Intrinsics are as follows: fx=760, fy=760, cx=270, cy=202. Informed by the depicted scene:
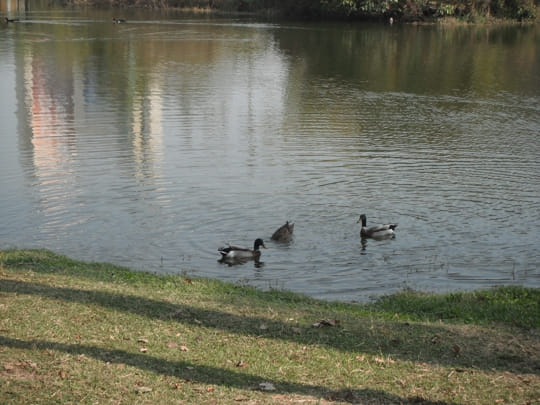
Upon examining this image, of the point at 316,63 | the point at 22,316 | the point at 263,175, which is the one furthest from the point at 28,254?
the point at 316,63

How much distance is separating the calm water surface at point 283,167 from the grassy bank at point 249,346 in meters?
2.73

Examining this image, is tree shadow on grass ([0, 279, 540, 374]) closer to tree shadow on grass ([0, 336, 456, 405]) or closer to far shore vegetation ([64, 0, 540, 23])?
tree shadow on grass ([0, 336, 456, 405])

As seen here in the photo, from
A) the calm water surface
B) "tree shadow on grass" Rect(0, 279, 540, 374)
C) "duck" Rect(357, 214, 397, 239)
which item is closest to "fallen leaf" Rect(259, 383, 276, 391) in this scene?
"tree shadow on grass" Rect(0, 279, 540, 374)

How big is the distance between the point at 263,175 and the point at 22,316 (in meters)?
11.7

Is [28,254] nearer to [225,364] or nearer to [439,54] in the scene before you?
[225,364]

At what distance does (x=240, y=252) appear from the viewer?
14.2 meters

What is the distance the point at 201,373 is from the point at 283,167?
43.8ft

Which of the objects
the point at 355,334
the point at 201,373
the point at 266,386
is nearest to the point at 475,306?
the point at 355,334

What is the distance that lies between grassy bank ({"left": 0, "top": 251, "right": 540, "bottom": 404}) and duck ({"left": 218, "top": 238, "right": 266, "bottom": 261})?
328 cm

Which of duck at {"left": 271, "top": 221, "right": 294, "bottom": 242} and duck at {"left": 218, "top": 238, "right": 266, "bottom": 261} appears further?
duck at {"left": 271, "top": 221, "right": 294, "bottom": 242}

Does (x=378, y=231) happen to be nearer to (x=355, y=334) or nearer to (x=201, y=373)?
(x=355, y=334)

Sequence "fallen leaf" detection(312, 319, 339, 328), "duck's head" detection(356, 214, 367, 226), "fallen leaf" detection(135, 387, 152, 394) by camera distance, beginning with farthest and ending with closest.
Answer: "duck's head" detection(356, 214, 367, 226)
"fallen leaf" detection(312, 319, 339, 328)
"fallen leaf" detection(135, 387, 152, 394)

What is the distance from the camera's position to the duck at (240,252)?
1421 cm

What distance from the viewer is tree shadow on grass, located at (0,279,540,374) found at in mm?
8297
